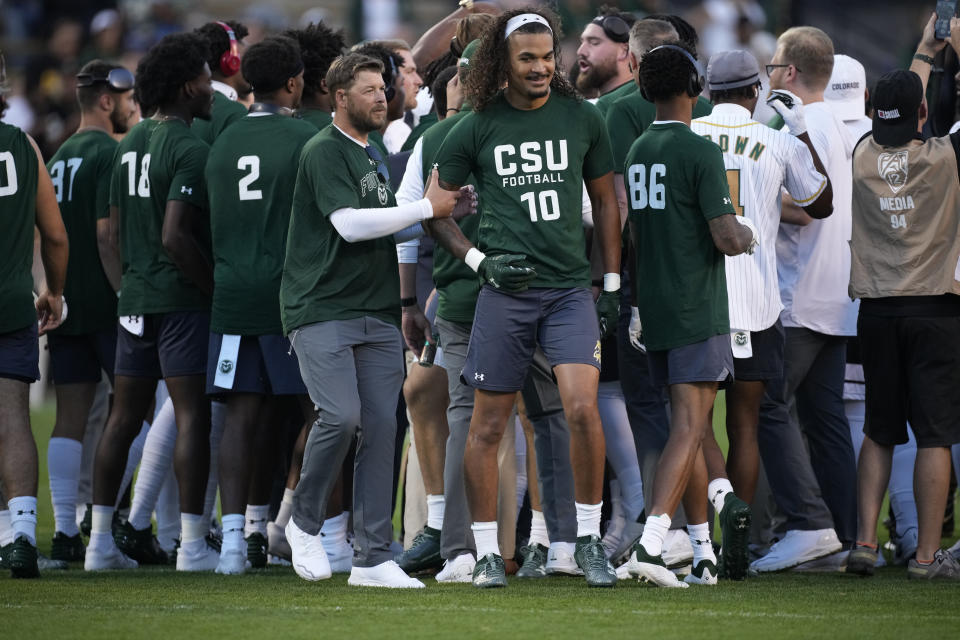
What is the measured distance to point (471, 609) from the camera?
6.07 metres

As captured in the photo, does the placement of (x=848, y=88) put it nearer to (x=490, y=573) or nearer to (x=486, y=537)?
(x=486, y=537)

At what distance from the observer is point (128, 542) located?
8180 millimetres

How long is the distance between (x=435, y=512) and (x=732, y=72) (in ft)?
8.26

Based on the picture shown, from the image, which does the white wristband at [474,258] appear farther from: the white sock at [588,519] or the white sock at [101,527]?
the white sock at [101,527]

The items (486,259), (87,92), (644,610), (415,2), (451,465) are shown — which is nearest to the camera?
(644,610)

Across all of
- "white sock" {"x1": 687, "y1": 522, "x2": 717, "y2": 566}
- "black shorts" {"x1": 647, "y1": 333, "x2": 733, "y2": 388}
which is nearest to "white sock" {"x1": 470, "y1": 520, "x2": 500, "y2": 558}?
"white sock" {"x1": 687, "y1": 522, "x2": 717, "y2": 566}

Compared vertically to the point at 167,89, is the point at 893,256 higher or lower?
lower

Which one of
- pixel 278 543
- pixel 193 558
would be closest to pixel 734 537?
pixel 278 543

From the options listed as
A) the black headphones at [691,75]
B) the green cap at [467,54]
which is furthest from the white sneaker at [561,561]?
the green cap at [467,54]

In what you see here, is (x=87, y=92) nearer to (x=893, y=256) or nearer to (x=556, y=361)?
(x=556, y=361)

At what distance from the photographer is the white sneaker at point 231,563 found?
7496 millimetres

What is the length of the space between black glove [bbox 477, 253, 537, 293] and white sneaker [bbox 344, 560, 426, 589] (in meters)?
1.34

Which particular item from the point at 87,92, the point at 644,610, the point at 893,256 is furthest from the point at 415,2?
the point at 644,610

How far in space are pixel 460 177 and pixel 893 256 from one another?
2162mm
